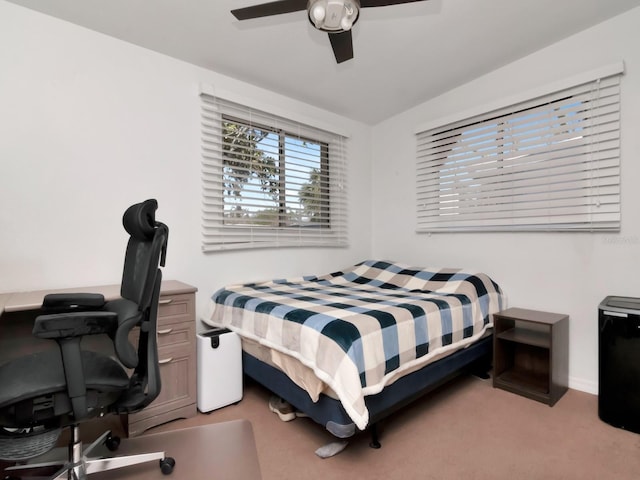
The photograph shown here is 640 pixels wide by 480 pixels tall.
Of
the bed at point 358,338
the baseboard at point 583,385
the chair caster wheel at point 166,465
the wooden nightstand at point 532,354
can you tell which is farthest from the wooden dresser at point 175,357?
the baseboard at point 583,385

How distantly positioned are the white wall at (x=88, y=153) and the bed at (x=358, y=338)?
0.73 meters

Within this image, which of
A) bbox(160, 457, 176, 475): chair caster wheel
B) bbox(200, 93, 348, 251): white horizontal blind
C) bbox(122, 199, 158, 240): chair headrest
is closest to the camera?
bbox(122, 199, 158, 240): chair headrest

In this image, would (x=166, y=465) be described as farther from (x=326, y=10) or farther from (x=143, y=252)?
(x=326, y=10)

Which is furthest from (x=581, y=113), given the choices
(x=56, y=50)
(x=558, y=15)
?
(x=56, y=50)

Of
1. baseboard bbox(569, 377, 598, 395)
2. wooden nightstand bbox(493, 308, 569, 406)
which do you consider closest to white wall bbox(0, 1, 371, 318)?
wooden nightstand bbox(493, 308, 569, 406)

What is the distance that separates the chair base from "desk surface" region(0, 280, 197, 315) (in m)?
0.63

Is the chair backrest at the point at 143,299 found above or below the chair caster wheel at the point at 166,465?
above

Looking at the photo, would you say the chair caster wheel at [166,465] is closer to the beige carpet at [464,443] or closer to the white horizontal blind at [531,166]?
the beige carpet at [464,443]

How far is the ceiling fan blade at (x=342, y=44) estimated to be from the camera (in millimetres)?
1858

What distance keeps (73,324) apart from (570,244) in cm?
295

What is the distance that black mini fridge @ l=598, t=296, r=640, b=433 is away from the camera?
5.82 ft

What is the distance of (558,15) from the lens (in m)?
2.14

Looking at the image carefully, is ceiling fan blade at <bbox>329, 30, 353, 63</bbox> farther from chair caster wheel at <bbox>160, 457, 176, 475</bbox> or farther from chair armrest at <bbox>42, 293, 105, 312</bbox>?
chair caster wheel at <bbox>160, 457, 176, 475</bbox>

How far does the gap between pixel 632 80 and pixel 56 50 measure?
3714 mm
